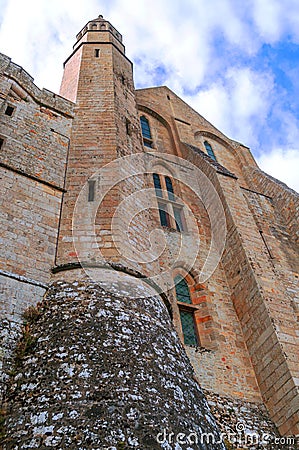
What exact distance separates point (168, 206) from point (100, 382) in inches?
307

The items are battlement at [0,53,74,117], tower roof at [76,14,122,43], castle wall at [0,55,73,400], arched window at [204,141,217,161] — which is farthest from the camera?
arched window at [204,141,217,161]

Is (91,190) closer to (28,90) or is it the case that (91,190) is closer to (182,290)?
(28,90)

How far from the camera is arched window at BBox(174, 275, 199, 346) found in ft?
28.5

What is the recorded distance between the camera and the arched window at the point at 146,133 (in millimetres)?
13883

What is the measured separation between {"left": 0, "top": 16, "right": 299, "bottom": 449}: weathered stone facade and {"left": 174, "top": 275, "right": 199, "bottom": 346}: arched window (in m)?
0.06

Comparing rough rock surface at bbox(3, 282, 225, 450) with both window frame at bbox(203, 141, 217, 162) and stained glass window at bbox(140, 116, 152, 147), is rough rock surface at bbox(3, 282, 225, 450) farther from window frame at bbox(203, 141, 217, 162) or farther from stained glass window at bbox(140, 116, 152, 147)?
window frame at bbox(203, 141, 217, 162)

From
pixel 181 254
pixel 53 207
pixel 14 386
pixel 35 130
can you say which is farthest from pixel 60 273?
pixel 181 254

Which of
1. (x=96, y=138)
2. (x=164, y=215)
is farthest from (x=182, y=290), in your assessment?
(x=96, y=138)

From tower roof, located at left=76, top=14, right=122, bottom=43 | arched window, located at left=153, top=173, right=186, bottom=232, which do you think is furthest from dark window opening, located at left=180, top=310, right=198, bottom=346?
tower roof, located at left=76, top=14, right=122, bottom=43

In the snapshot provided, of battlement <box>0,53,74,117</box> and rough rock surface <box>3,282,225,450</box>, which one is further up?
battlement <box>0,53,74,117</box>

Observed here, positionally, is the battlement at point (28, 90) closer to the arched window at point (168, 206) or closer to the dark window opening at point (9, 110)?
the dark window opening at point (9, 110)

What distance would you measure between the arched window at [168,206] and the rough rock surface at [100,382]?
555cm

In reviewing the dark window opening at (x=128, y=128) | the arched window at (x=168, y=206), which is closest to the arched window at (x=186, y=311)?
the arched window at (x=168, y=206)

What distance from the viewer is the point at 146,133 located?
14.3m
